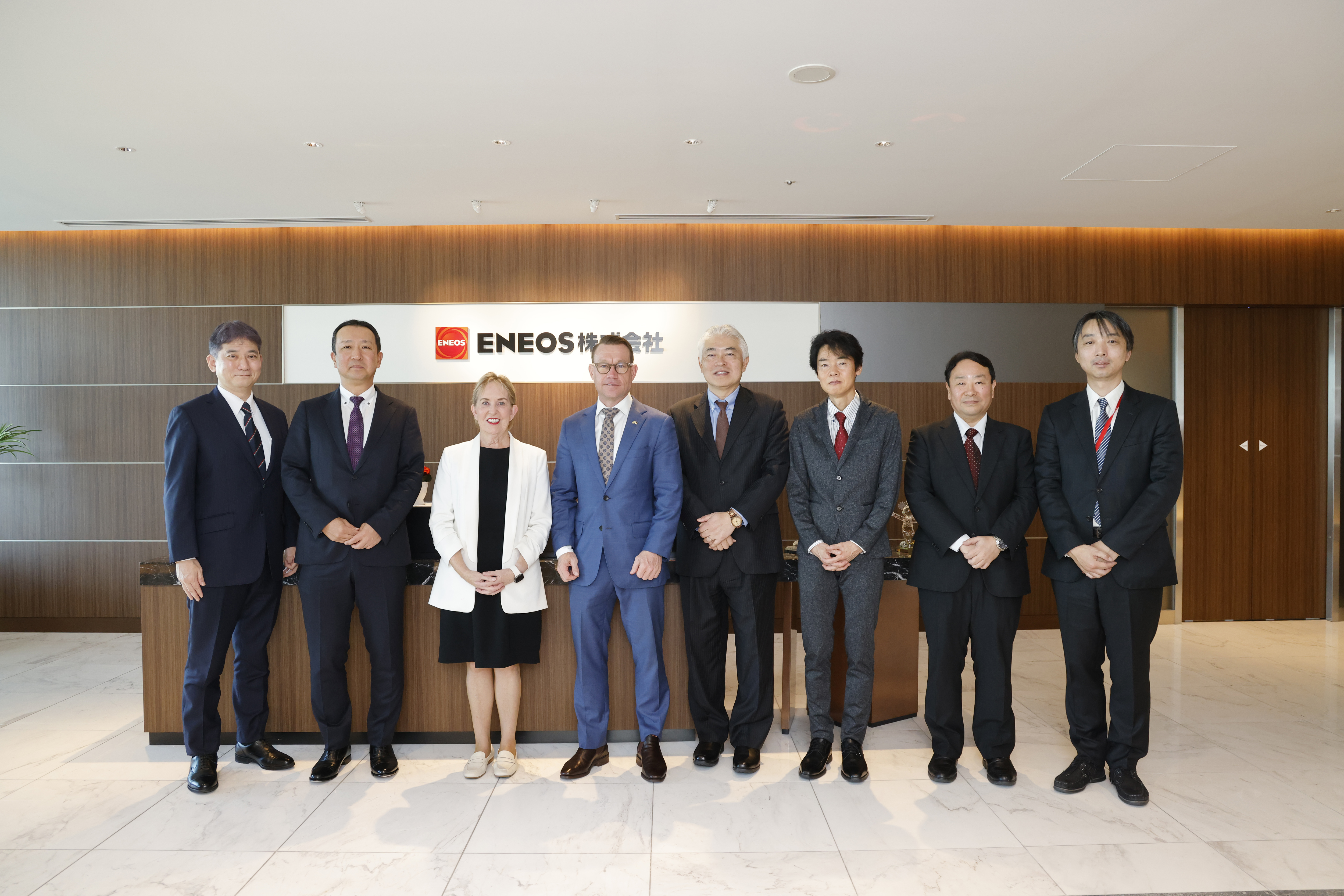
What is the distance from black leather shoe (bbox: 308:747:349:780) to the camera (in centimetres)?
349

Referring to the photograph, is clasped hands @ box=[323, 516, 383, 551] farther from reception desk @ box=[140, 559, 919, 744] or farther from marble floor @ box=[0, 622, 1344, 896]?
marble floor @ box=[0, 622, 1344, 896]

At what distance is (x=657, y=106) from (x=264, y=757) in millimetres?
3768

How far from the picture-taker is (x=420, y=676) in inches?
152

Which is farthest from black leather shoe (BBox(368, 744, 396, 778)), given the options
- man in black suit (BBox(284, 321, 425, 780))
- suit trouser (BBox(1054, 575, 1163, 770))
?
suit trouser (BBox(1054, 575, 1163, 770))

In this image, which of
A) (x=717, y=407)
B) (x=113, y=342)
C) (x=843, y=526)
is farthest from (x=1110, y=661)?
(x=113, y=342)

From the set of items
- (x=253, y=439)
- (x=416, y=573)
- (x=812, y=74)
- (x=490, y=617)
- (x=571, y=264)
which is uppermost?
(x=812, y=74)

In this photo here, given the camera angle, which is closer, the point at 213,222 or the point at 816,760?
the point at 816,760

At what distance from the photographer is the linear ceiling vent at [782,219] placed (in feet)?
19.4

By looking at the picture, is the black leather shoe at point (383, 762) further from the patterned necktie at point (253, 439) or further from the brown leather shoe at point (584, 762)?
the patterned necktie at point (253, 439)

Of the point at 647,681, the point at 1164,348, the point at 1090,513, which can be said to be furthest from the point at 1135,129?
the point at 647,681

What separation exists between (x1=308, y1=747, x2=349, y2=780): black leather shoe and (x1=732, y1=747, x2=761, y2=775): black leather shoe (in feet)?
6.10

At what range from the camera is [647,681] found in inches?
141

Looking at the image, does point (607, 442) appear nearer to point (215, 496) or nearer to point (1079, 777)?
point (215, 496)

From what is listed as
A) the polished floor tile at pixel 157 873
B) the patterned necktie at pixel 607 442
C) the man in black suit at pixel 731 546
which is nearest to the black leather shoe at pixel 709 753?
the man in black suit at pixel 731 546
